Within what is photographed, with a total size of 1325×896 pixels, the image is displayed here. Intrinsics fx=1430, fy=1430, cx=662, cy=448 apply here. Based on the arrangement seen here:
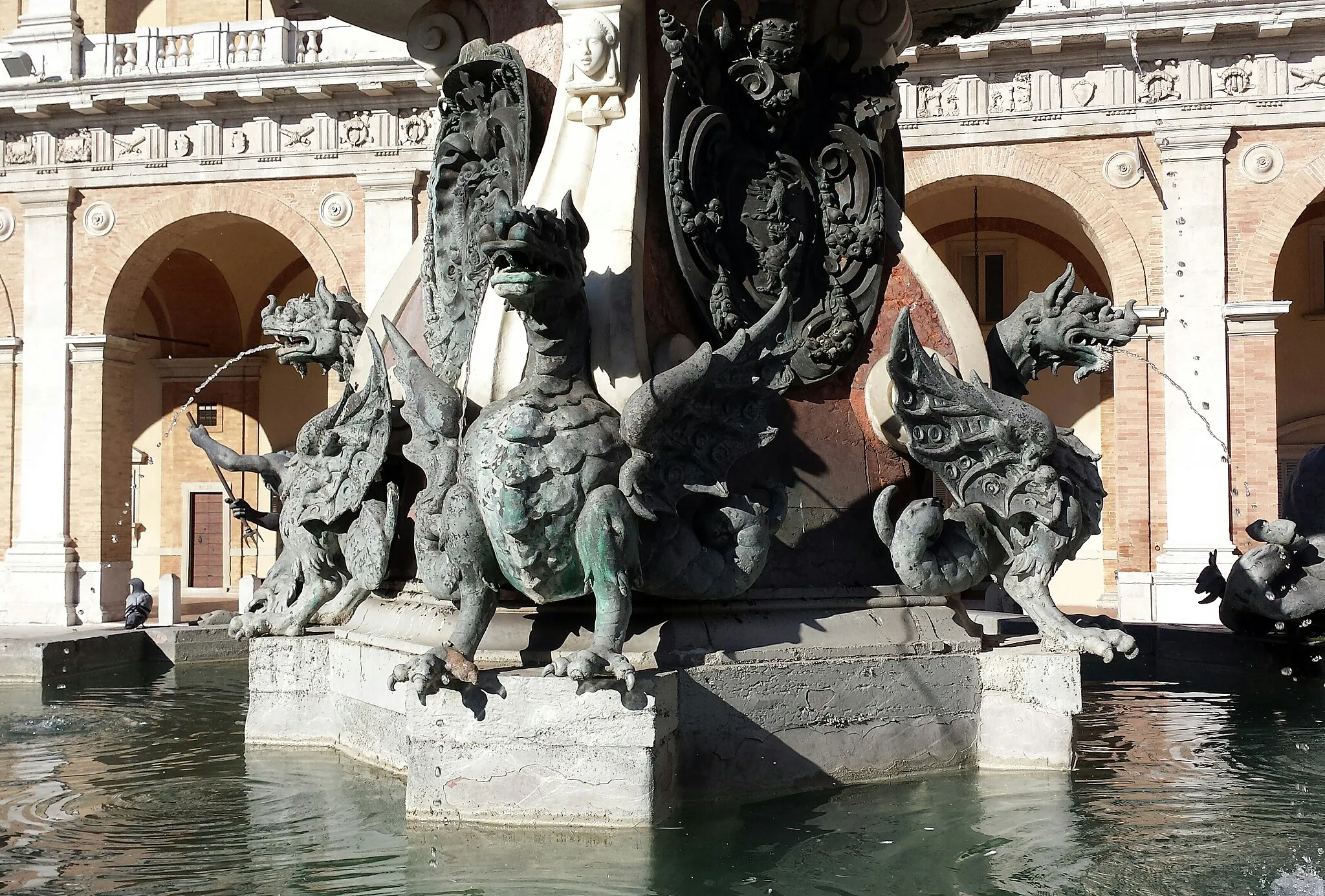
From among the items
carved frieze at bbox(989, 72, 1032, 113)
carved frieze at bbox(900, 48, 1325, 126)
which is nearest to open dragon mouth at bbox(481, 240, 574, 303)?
carved frieze at bbox(900, 48, 1325, 126)

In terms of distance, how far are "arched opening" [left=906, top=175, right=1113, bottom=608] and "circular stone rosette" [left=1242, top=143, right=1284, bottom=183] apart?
9.70ft

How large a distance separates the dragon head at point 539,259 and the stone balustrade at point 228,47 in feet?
46.5

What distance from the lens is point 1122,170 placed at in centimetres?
1617

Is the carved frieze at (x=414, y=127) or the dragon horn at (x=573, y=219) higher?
the carved frieze at (x=414, y=127)

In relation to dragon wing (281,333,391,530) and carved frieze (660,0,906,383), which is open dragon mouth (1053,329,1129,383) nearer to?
carved frieze (660,0,906,383)

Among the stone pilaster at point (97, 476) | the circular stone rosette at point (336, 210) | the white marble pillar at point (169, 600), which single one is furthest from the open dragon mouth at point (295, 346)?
the stone pilaster at point (97, 476)

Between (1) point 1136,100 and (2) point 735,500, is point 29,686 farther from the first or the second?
(1) point 1136,100

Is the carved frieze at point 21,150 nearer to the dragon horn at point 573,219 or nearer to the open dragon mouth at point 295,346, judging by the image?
the open dragon mouth at point 295,346

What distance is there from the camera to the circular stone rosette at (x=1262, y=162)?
51.7 feet

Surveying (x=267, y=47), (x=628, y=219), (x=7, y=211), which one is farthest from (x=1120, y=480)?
(x=7, y=211)

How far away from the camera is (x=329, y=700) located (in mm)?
5000

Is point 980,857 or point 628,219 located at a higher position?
point 628,219

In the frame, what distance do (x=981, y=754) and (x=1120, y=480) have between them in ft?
40.2

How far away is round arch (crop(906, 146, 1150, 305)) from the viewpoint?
16.1 meters
